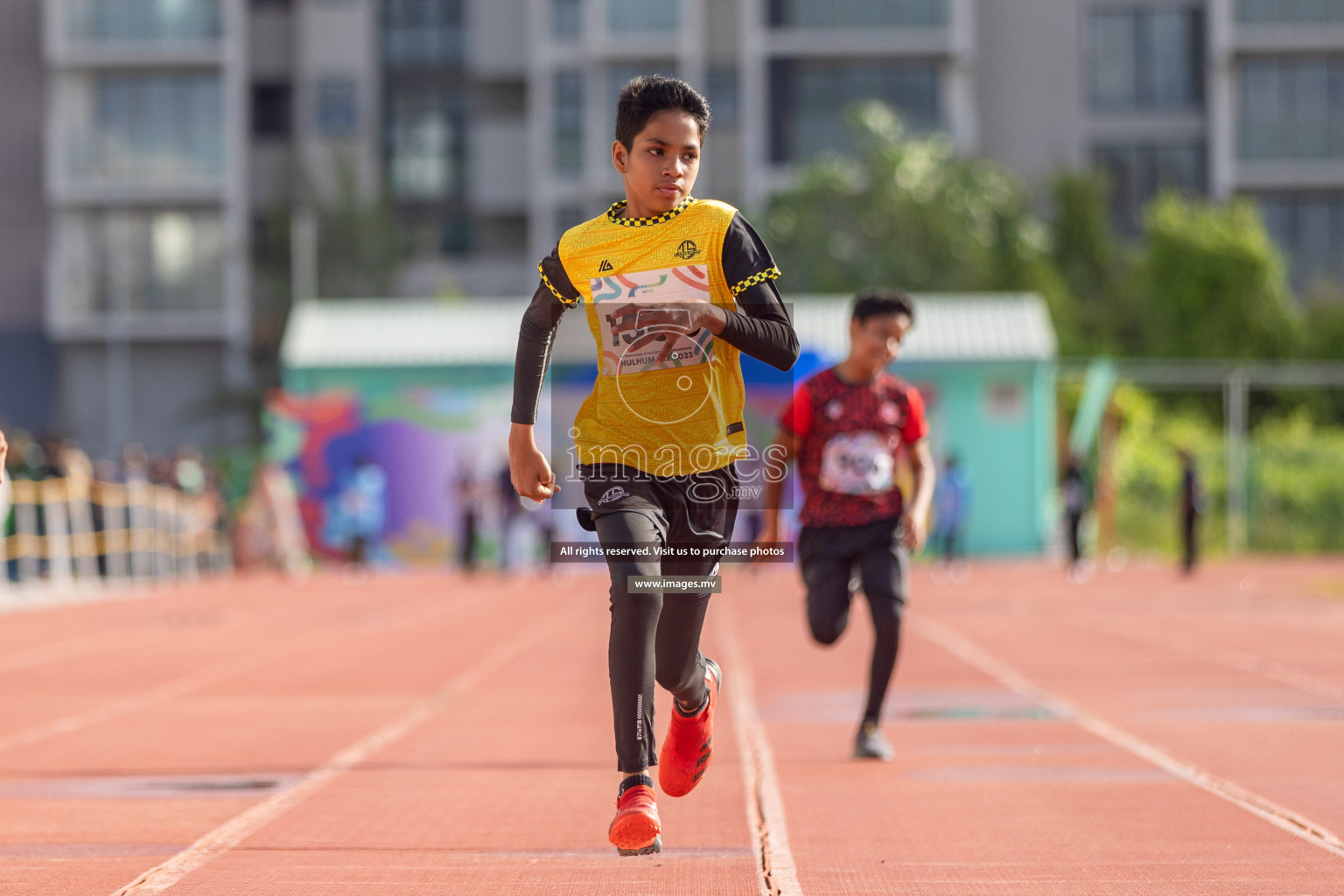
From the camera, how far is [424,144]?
184ft

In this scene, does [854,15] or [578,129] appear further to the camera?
[578,129]

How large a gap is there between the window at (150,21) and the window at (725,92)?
1236 cm

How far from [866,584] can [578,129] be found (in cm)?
4422

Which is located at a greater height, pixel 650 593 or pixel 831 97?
pixel 831 97

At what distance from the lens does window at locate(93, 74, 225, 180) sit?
51094mm

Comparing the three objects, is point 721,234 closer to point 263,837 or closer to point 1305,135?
point 263,837

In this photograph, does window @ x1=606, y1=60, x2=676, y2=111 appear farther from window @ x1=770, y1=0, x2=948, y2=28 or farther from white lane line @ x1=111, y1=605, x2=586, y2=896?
white lane line @ x1=111, y1=605, x2=586, y2=896

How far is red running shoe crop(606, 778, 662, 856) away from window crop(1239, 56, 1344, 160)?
4910 centimetres

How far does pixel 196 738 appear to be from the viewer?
9.19 meters

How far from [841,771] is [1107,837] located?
1784mm

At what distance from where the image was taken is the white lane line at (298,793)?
216 inches

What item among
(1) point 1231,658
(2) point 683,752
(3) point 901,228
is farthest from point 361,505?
(2) point 683,752

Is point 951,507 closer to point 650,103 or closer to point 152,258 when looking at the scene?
point 650,103

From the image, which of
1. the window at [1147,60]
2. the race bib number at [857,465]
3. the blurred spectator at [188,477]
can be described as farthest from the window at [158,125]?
the race bib number at [857,465]
